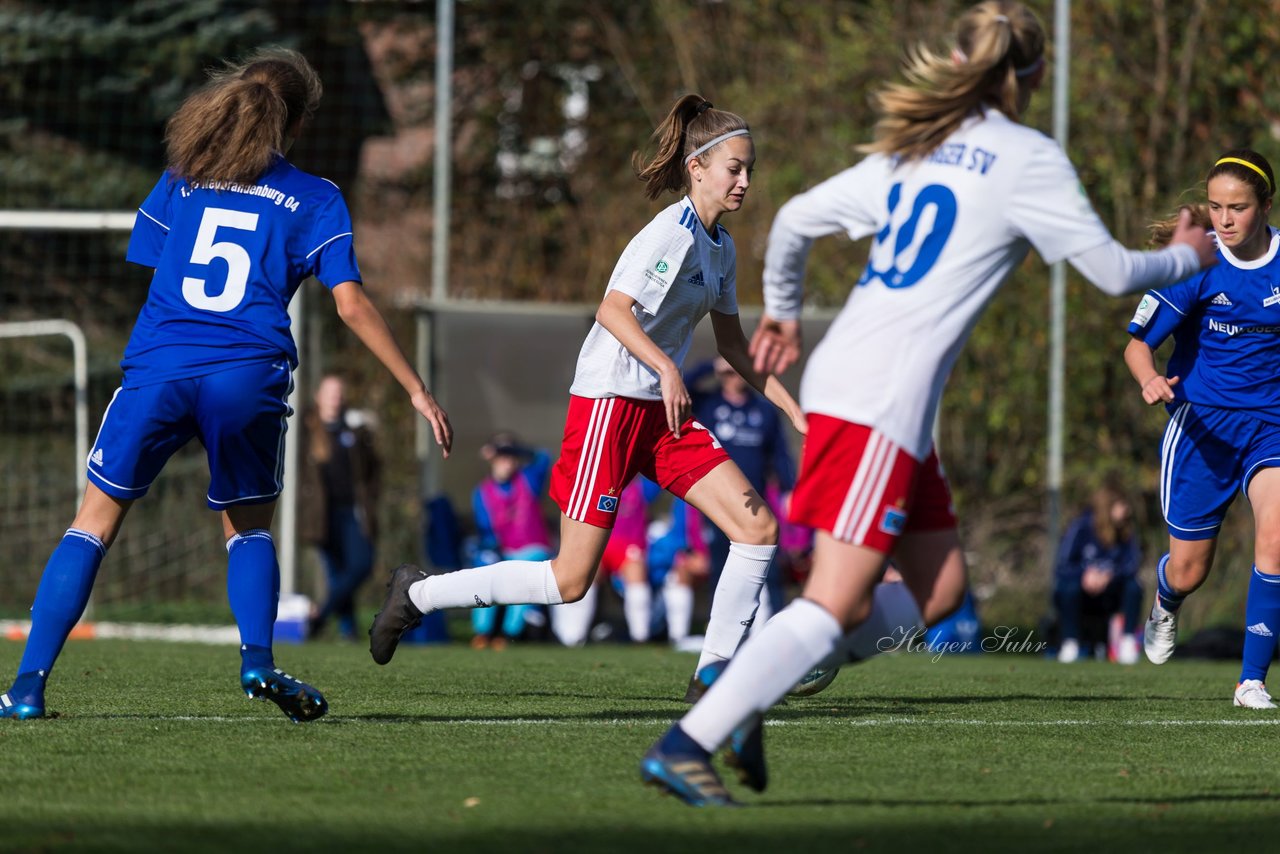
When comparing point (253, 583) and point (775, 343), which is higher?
point (775, 343)

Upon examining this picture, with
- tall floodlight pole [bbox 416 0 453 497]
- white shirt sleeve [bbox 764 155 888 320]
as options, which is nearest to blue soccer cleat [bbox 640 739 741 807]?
white shirt sleeve [bbox 764 155 888 320]

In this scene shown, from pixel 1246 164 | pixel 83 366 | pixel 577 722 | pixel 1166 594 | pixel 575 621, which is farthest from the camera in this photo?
pixel 83 366

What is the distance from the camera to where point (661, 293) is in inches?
231

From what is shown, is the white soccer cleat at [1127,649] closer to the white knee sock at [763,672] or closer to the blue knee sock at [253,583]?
the blue knee sock at [253,583]

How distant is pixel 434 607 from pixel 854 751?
1.89 m

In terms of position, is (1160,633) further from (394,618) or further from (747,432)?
(747,432)

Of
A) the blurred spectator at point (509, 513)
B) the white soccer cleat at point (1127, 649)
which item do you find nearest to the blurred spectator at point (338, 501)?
the blurred spectator at point (509, 513)

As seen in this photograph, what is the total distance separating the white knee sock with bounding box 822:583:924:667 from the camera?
4211mm

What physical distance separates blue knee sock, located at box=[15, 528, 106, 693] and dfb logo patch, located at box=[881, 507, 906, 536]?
104 inches

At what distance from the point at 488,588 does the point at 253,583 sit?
110 cm

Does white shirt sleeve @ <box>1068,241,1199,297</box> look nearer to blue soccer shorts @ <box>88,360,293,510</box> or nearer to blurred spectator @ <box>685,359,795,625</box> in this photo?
blue soccer shorts @ <box>88,360,293,510</box>

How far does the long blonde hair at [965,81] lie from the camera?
402 cm

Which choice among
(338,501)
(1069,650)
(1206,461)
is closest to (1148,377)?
(1206,461)

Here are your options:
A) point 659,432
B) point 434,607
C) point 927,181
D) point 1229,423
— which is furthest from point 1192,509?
point 927,181
